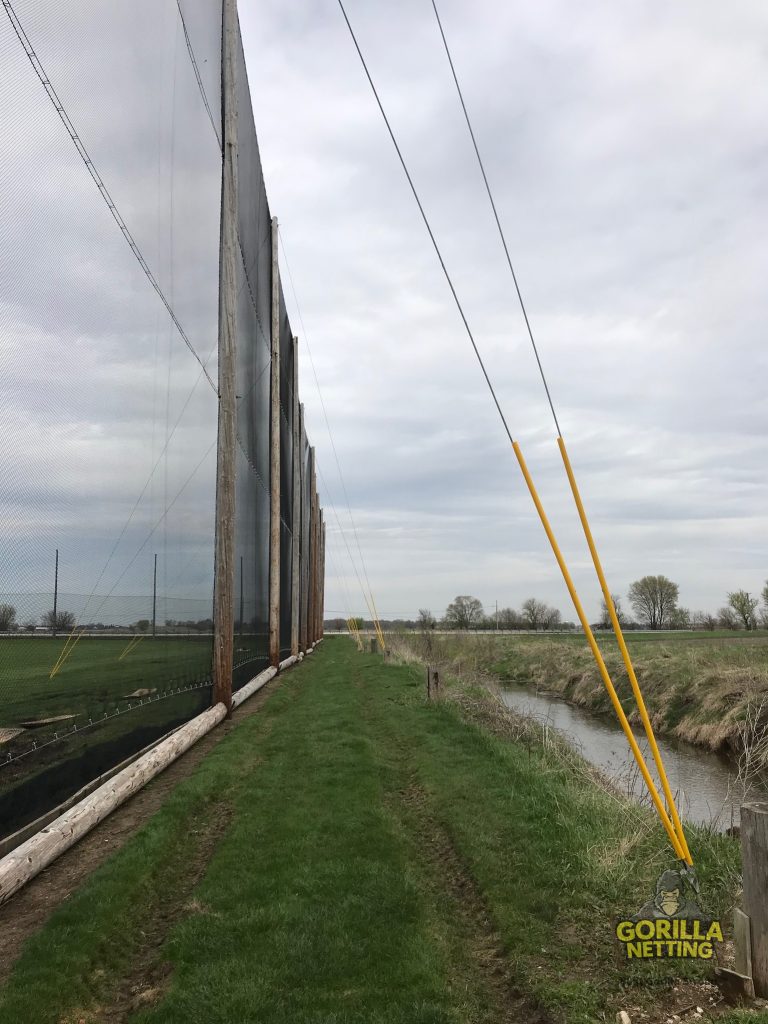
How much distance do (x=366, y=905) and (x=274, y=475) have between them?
12813 millimetres

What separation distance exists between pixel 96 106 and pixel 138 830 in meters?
5.32

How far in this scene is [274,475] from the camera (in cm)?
1656

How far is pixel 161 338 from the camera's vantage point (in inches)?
304

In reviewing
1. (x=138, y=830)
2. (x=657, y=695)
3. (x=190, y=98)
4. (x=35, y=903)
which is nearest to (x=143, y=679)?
(x=138, y=830)

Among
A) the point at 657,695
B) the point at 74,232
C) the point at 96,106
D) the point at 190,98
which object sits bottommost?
the point at 657,695

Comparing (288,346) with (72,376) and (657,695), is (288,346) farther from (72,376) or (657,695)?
(72,376)

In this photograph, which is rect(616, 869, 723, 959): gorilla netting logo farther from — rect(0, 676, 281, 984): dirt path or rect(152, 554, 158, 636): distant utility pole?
rect(152, 554, 158, 636): distant utility pole

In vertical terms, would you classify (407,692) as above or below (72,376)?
below

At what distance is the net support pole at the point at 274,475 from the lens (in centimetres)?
1656

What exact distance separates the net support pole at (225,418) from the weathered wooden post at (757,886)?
8.21m

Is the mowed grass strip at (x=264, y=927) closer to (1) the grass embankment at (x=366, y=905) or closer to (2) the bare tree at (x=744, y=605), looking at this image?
(1) the grass embankment at (x=366, y=905)

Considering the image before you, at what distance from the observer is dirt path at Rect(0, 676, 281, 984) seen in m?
4.02

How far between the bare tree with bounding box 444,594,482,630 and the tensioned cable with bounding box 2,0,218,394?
6236 cm

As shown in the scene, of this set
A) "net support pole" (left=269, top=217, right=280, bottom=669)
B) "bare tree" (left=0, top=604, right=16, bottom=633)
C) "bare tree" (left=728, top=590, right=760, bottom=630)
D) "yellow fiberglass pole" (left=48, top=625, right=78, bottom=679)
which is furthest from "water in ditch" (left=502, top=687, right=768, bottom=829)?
"bare tree" (left=728, top=590, right=760, bottom=630)
